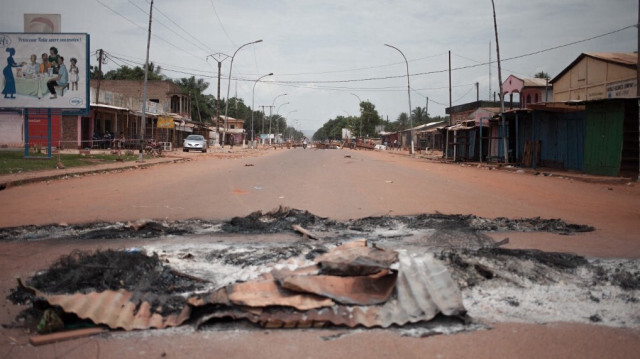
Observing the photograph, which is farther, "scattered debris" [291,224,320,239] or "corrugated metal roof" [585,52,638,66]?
"corrugated metal roof" [585,52,638,66]

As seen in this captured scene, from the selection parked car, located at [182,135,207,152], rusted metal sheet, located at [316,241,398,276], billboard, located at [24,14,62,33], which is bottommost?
rusted metal sheet, located at [316,241,398,276]

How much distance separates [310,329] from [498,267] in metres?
2.02

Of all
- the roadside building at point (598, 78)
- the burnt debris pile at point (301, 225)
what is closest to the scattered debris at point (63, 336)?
the burnt debris pile at point (301, 225)

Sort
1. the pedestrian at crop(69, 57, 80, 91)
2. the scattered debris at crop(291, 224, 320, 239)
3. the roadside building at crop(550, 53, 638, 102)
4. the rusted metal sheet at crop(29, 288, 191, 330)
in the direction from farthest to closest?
the roadside building at crop(550, 53, 638, 102) → the pedestrian at crop(69, 57, 80, 91) → the scattered debris at crop(291, 224, 320, 239) → the rusted metal sheet at crop(29, 288, 191, 330)

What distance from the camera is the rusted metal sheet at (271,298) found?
3514 mm

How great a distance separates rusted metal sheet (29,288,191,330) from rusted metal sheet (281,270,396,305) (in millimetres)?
818

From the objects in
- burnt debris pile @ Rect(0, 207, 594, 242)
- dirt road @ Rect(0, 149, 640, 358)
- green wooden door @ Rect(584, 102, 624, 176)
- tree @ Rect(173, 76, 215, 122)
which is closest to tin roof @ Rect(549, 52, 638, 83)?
green wooden door @ Rect(584, 102, 624, 176)

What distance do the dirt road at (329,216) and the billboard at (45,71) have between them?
9171 millimetres

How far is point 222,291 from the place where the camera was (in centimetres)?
367

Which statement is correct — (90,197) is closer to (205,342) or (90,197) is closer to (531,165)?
(205,342)

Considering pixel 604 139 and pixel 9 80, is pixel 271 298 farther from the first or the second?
pixel 9 80

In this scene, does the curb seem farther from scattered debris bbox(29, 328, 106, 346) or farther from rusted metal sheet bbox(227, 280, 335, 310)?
rusted metal sheet bbox(227, 280, 335, 310)

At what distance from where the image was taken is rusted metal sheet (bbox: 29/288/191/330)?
3383mm

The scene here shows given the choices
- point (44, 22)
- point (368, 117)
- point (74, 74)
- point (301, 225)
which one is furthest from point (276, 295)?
point (368, 117)
